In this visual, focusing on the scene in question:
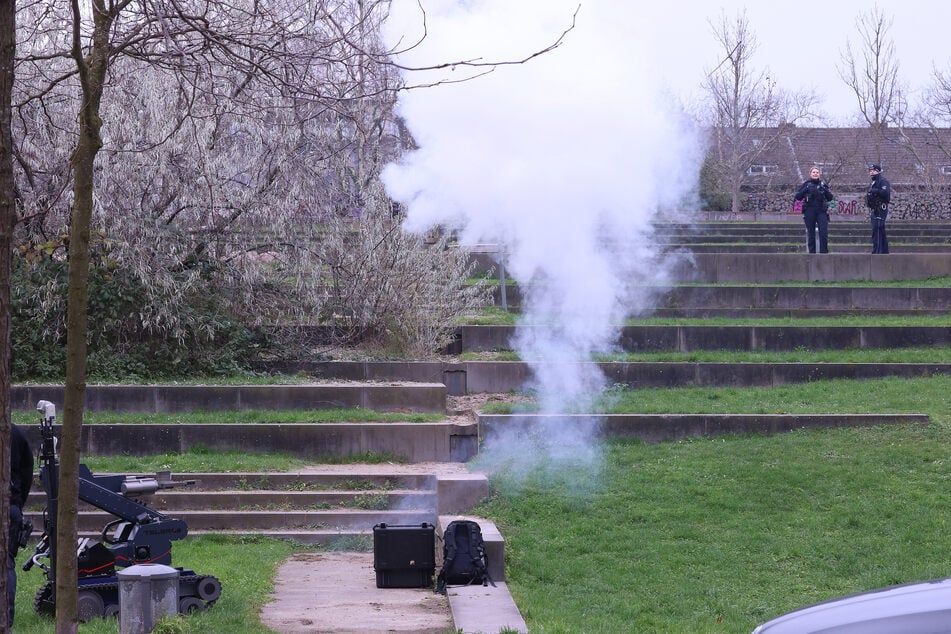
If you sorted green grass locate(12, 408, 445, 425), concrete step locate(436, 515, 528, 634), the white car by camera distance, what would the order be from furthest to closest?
green grass locate(12, 408, 445, 425), concrete step locate(436, 515, 528, 634), the white car

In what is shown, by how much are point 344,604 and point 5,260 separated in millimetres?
5325

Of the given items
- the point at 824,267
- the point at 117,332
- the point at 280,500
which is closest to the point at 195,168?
the point at 117,332

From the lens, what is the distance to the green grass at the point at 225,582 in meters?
7.92

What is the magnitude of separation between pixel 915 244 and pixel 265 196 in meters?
18.0

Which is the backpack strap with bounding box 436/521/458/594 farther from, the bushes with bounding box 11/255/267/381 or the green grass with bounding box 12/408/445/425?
the bushes with bounding box 11/255/267/381

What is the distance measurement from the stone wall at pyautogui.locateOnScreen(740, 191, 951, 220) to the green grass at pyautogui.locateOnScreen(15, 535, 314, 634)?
28455 mm

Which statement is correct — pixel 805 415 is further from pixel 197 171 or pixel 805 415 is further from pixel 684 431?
pixel 197 171

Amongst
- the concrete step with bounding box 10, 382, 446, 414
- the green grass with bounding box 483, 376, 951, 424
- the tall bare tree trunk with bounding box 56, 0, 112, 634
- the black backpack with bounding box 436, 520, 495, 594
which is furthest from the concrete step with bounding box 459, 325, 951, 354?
the tall bare tree trunk with bounding box 56, 0, 112, 634

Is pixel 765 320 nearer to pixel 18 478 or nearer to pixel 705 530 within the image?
pixel 705 530

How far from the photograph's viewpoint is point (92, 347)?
54.7 ft

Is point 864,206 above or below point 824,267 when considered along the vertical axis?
above

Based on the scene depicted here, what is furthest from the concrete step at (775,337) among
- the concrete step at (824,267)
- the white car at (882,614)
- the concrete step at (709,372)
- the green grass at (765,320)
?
the white car at (882,614)

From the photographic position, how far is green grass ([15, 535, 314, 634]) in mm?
7922

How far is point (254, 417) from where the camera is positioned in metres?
15.1
